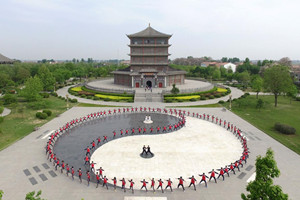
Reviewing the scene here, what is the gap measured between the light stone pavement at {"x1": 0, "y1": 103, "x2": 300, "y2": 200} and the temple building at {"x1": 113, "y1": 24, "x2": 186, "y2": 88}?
4124 centimetres

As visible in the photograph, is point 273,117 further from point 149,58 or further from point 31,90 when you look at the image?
point 31,90

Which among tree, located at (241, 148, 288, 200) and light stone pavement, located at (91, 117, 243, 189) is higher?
tree, located at (241, 148, 288, 200)

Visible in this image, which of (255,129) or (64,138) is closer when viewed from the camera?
(64,138)

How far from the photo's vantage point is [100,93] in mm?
56031

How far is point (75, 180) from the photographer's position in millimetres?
16844

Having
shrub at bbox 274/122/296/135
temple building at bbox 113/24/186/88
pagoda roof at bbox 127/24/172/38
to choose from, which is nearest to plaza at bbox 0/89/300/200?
shrub at bbox 274/122/296/135

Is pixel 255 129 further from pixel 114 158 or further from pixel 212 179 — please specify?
pixel 114 158

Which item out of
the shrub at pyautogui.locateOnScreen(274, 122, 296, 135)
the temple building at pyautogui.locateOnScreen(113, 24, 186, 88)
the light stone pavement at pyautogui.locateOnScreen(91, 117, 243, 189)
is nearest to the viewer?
the light stone pavement at pyautogui.locateOnScreen(91, 117, 243, 189)

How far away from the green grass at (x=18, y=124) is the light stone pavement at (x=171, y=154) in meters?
12.9

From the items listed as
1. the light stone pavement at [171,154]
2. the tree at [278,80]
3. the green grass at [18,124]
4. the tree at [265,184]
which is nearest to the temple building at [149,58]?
the green grass at [18,124]

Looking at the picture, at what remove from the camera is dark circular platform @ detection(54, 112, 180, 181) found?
21.4 metres

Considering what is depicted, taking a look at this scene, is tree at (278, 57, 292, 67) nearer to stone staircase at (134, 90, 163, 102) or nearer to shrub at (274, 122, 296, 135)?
stone staircase at (134, 90, 163, 102)

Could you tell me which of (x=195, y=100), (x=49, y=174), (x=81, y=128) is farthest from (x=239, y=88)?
(x=49, y=174)

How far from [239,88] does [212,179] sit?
65604mm
